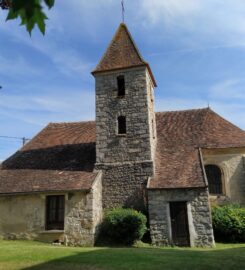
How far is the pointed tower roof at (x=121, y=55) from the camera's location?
61.4ft

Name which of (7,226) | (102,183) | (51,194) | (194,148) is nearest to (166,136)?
(194,148)

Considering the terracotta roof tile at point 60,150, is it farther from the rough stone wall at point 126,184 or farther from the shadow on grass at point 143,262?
the shadow on grass at point 143,262

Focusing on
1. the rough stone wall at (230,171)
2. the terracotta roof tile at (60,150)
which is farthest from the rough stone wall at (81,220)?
the rough stone wall at (230,171)

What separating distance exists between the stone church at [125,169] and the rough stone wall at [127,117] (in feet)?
0.18

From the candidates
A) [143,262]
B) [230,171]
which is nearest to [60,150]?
[230,171]

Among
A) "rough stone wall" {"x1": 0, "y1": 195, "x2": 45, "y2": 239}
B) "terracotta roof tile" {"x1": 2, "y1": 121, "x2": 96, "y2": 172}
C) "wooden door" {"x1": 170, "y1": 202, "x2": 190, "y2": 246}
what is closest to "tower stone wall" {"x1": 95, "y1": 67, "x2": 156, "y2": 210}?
"terracotta roof tile" {"x1": 2, "y1": 121, "x2": 96, "y2": 172}

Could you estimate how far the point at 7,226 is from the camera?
618 inches

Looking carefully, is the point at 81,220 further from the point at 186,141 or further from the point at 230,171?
the point at 230,171

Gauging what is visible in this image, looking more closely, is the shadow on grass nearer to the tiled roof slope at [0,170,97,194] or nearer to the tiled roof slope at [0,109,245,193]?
the tiled roof slope at [0,109,245,193]

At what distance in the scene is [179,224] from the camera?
49.2ft

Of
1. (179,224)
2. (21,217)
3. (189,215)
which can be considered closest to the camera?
(189,215)

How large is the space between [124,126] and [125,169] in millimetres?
2477

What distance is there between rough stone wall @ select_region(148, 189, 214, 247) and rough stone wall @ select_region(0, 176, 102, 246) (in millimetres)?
2690

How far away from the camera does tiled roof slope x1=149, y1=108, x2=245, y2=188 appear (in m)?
15.9
